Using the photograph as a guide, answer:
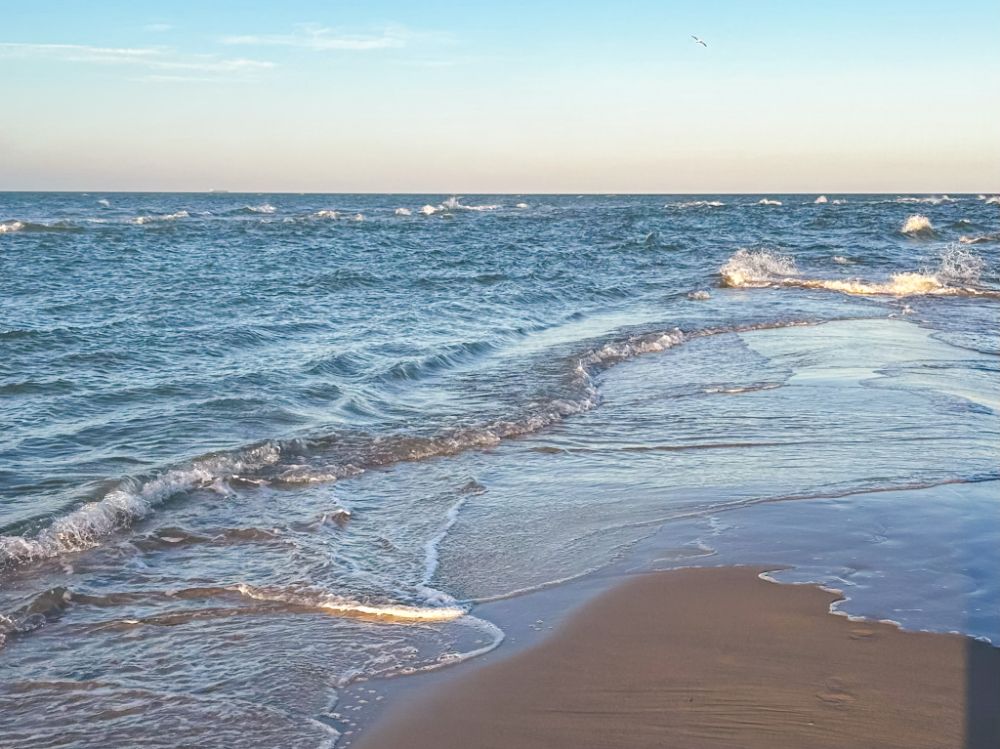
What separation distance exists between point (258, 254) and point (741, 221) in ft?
87.7

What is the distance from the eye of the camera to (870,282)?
799 inches

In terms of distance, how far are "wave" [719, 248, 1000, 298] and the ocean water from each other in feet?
8.96

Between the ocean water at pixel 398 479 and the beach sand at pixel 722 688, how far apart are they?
246 mm

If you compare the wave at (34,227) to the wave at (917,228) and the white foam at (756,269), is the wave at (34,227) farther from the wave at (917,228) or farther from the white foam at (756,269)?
the wave at (917,228)

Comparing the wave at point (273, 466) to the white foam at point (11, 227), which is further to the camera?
the white foam at point (11, 227)

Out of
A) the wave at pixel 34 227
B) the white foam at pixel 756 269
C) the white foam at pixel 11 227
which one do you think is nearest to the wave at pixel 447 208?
the wave at pixel 34 227

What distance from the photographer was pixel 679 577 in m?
4.58

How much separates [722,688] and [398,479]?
3.59 m

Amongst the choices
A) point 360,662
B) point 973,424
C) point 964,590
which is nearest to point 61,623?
point 360,662

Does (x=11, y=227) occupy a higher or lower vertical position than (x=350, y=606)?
higher

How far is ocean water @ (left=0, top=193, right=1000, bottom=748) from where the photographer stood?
12.9ft

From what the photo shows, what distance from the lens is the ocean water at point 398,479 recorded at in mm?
3934

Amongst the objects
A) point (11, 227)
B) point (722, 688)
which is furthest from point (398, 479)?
point (11, 227)

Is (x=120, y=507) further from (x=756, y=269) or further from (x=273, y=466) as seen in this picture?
(x=756, y=269)
